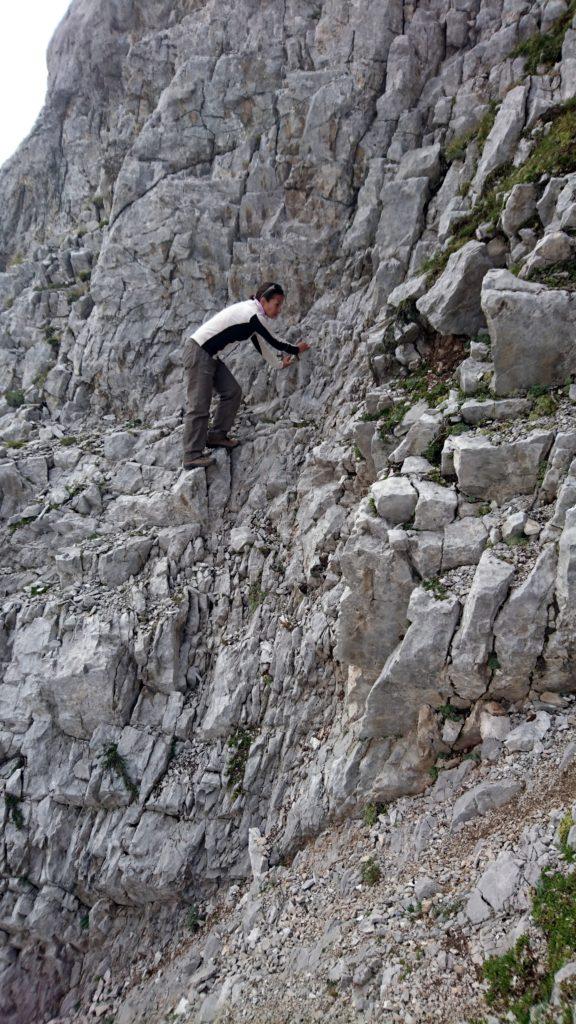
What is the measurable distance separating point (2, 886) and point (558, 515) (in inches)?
539

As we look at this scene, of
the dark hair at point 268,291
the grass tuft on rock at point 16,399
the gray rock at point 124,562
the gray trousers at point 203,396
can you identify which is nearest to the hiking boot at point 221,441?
the gray trousers at point 203,396

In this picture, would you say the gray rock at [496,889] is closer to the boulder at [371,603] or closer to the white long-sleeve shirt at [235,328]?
the boulder at [371,603]

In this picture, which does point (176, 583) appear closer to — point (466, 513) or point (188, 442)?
point (188, 442)

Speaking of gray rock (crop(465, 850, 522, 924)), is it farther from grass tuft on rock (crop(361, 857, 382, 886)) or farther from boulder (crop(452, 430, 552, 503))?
boulder (crop(452, 430, 552, 503))

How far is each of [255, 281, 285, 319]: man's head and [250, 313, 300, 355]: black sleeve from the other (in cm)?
55

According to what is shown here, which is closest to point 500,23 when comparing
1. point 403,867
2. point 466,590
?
point 466,590

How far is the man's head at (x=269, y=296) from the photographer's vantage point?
12570 millimetres

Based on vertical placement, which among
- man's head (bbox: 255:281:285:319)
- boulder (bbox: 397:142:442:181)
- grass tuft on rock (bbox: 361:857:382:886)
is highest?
boulder (bbox: 397:142:442:181)

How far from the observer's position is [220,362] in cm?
1362

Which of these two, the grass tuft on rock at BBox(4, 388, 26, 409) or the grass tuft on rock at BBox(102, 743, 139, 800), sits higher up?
the grass tuft on rock at BBox(4, 388, 26, 409)

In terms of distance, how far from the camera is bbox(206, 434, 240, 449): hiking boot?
45.7 ft

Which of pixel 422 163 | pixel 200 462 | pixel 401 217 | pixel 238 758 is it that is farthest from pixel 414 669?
pixel 422 163

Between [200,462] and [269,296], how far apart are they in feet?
14.4

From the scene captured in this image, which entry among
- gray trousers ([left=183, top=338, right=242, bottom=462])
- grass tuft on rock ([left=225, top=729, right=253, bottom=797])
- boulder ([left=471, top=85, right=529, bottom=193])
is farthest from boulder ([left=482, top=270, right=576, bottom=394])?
grass tuft on rock ([left=225, top=729, right=253, bottom=797])
